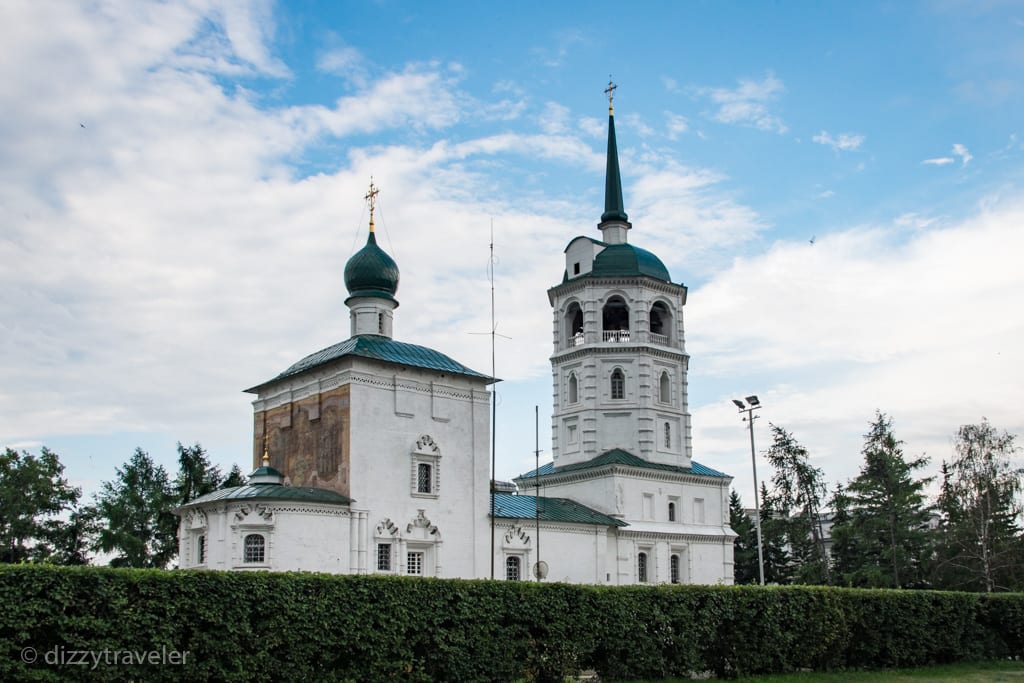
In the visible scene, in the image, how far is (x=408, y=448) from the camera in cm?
3155

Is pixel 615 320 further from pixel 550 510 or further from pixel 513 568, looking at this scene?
pixel 513 568

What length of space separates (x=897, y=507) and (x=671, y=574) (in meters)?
A: 18.0

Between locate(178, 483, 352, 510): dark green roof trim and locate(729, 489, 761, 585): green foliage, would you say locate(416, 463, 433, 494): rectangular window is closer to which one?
locate(178, 483, 352, 510): dark green roof trim

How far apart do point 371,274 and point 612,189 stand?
14.4 m

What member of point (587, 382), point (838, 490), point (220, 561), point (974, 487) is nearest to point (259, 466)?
point (220, 561)

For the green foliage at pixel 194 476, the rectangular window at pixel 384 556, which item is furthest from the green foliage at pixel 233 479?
the rectangular window at pixel 384 556

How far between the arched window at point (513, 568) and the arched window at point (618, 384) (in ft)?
31.2

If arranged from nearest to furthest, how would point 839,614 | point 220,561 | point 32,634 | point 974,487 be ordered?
point 32,634
point 839,614
point 220,561
point 974,487

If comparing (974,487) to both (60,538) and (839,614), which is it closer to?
(839,614)

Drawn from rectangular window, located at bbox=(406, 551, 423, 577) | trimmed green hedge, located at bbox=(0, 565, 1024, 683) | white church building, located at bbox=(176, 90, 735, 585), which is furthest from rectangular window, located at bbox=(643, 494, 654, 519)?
trimmed green hedge, located at bbox=(0, 565, 1024, 683)

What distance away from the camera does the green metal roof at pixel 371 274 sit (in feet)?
115

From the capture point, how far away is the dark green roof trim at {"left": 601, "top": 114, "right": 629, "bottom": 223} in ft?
146

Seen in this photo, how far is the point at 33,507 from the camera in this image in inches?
1764

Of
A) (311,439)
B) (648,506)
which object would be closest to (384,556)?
(311,439)
